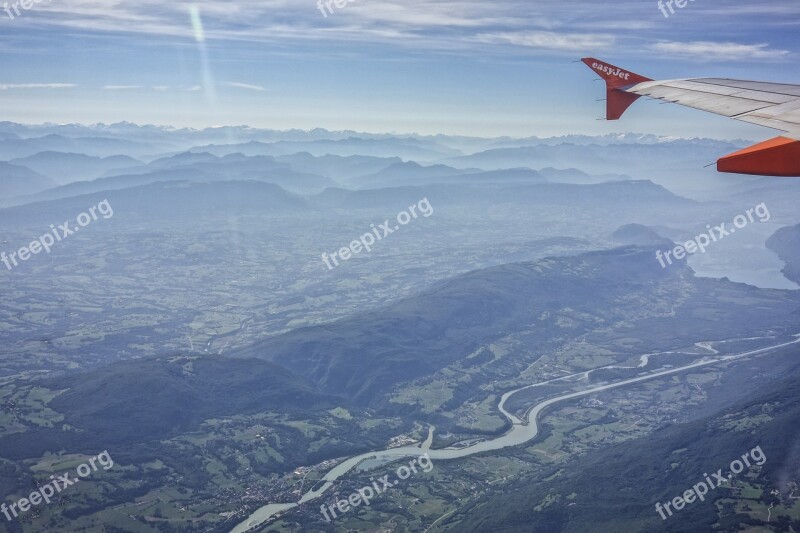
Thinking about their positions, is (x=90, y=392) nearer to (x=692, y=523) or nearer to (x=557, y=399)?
(x=557, y=399)

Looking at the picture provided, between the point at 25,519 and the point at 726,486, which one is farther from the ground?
the point at 25,519

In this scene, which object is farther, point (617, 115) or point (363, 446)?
point (363, 446)

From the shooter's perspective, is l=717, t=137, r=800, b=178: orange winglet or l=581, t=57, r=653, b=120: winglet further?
l=581, t=57, r=653, b=120: winglet

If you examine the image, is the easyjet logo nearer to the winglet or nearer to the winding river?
the winglet

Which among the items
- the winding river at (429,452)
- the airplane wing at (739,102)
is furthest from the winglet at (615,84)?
the winding river at (429,452)

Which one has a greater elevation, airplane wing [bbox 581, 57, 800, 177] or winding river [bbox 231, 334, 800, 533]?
airplane wing [bbox 581, 57, 800, 177]

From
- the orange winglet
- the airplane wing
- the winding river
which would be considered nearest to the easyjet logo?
the airplane wing

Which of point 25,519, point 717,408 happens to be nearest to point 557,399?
point 717,408
